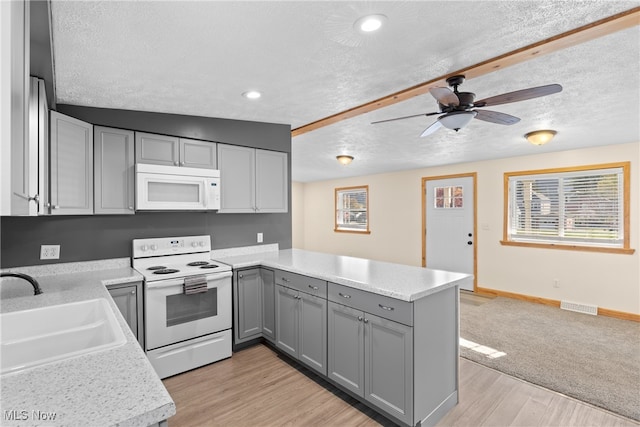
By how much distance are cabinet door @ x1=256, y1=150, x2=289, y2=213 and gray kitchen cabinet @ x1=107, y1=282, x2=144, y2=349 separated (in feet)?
4.75

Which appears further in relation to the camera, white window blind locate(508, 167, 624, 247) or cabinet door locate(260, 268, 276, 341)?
white window blind locate(508, 167, 624, 247)

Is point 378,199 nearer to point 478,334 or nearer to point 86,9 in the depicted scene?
point 478,334

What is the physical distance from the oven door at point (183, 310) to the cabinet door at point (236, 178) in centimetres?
80

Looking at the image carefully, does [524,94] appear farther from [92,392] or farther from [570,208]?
[570,208]

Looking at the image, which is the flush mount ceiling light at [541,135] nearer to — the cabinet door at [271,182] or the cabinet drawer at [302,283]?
the cabinet door at [271,182]

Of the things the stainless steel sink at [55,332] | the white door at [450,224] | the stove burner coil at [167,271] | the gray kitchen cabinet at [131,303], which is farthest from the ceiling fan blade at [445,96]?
the white door at [450,224]

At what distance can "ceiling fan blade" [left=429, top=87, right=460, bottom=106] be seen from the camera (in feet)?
6.57

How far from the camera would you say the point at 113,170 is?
2.71 m

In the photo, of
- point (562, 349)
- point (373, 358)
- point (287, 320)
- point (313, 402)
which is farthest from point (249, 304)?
point (562, 349)

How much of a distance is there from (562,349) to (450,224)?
297cm

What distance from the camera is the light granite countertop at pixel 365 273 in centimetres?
200

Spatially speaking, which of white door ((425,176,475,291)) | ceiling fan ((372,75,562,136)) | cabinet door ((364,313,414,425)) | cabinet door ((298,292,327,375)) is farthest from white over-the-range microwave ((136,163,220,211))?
white door ((425,176,475,291))

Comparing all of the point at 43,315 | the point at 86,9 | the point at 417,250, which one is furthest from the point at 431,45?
the point at 417,250

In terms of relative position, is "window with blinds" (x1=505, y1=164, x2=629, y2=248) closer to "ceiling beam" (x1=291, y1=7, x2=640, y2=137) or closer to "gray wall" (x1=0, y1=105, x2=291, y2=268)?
"ceiling beam" (x1=291, y1=7, x2=640, y2=137)
